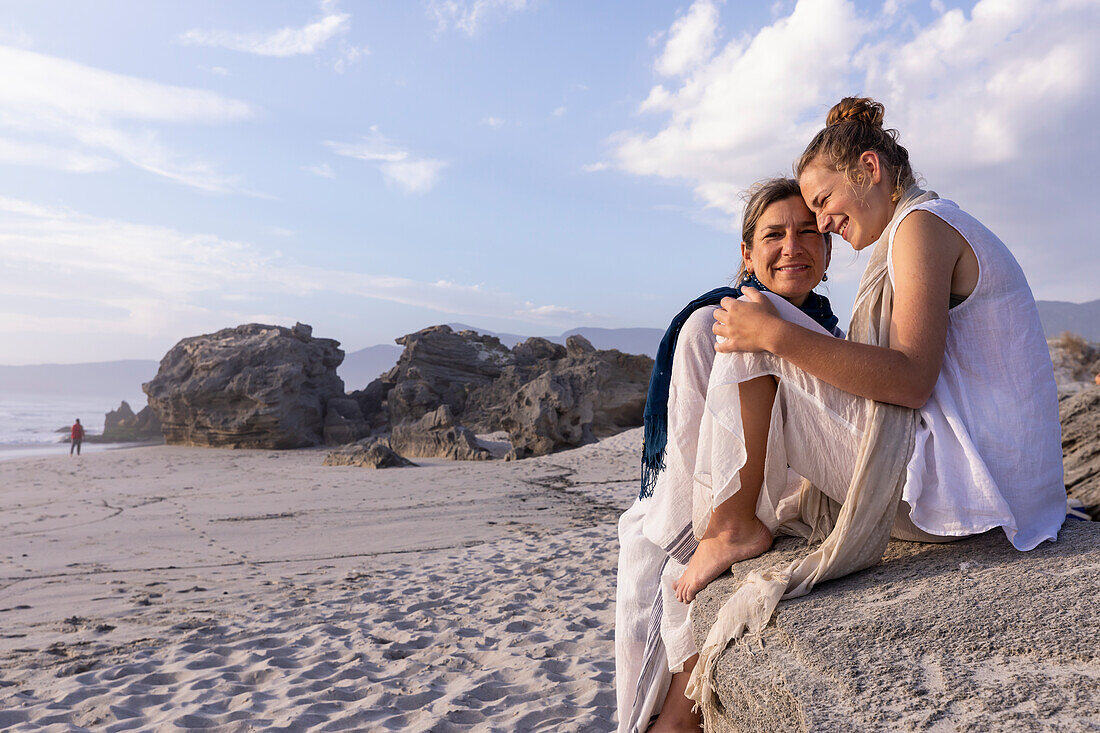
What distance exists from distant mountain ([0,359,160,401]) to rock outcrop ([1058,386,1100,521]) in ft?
420

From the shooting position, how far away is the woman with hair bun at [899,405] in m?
1.81

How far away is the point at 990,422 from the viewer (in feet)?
6.01

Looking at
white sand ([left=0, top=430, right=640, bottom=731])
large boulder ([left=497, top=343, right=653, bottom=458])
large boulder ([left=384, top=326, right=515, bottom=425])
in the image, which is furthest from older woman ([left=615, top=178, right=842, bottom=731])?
large boulder ([left=384, top=326, right=515, bottom=425])

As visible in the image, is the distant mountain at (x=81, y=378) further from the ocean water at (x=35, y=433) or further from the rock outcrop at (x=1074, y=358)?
the rock outcrop at (x=1074, y=358)

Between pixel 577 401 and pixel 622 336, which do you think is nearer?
pixel 577 401

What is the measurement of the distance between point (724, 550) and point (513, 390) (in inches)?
639

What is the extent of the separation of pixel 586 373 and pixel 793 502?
538 inches

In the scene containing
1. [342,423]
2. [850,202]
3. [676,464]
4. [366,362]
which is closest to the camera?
[850,202]

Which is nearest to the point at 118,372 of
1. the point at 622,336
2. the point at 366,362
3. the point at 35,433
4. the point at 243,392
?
the point at 366,362

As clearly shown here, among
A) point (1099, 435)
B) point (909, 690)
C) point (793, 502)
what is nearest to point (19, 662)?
point (793, 502)

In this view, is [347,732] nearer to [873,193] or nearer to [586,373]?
[873,193]

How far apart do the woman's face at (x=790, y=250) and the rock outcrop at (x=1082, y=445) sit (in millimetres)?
1889

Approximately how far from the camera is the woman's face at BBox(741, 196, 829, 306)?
2.45 metres

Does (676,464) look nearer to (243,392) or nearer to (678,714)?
(678,714)
